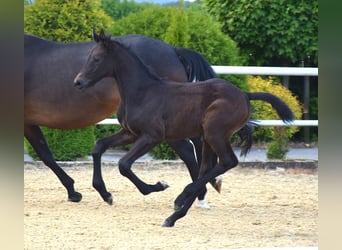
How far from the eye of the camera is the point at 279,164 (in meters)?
9.26

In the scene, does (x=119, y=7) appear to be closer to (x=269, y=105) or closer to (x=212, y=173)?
(x=269, y=105)

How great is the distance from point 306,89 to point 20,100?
10.7 metres

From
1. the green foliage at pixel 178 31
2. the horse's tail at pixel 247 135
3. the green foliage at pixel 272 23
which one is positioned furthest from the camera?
the green foliage at pixel 272 23

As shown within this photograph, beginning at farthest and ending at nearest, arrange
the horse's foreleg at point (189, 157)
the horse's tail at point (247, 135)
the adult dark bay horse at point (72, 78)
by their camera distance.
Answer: the adult dark bay horse at point (72, 78), the horse's foreleg at point (189, 157), the horse's tail at point (247, 135)

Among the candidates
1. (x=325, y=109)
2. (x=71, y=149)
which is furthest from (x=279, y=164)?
(x=325, y=109)

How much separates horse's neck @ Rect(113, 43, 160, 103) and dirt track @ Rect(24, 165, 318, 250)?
3.09 ft

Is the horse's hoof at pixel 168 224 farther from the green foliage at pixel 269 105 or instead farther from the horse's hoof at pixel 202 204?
the green foliage at pixel 269 105

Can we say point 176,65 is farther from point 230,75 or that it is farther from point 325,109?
point 325,109

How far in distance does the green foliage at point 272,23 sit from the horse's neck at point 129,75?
6.43 meters

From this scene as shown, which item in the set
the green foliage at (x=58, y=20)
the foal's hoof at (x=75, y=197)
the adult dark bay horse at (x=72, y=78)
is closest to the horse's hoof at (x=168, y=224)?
the adult dark bay horse at (x=72, y=78)

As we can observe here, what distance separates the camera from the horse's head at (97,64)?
5.15m

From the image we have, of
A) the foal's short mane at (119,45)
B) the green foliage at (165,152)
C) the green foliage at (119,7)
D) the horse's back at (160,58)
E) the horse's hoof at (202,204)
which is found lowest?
the green foliage at (165,152)

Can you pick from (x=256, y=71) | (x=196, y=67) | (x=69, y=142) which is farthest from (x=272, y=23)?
(x=196, y=67)

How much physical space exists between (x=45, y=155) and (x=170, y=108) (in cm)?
182
